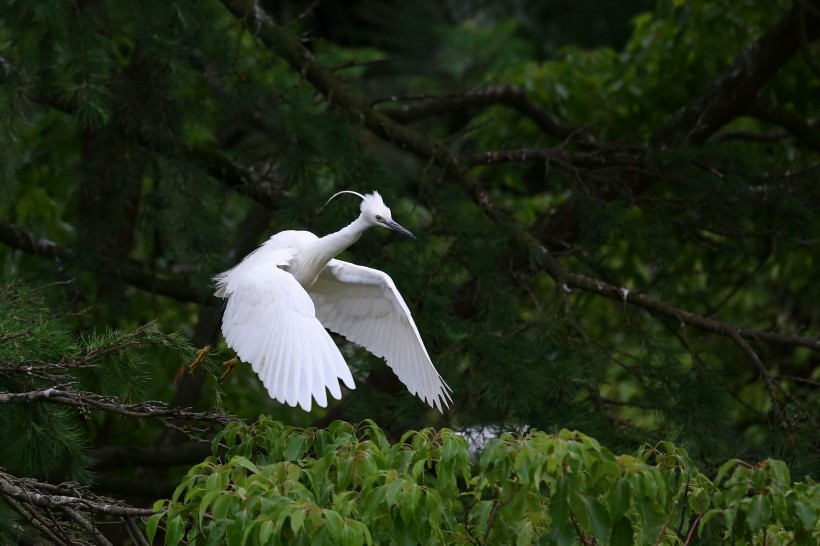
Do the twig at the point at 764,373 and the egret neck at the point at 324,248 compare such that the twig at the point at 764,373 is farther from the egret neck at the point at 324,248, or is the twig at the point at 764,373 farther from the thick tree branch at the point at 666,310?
the egret neck at the point at 324,248

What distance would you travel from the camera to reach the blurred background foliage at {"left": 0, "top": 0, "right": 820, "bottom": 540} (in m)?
3.44

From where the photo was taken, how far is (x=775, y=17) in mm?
5211

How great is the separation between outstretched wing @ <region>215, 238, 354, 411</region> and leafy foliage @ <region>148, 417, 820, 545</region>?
36cm

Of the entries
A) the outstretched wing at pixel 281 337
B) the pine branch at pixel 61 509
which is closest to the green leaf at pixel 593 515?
the outstretched wing at pixel 281 337

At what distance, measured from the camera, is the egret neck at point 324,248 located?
3.48 m

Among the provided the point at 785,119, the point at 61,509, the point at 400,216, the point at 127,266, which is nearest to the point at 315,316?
the point at 400,216

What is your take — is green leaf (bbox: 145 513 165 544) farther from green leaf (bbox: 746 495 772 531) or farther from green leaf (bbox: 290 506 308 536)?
green leaf (bbox: 746 495 772 531)

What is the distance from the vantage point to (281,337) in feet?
9.43

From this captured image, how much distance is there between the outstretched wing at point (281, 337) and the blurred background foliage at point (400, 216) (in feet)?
0.56

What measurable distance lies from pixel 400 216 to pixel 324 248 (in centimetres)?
49

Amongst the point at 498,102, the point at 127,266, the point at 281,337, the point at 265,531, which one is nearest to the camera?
the point at 265,531

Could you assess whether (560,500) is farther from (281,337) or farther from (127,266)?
(127,266)

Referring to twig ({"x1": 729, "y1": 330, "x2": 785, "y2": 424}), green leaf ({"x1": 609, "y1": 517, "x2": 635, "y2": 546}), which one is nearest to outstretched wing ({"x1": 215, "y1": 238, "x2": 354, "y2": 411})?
green leaf ({"x1": 609, "y1": 517, "x2": 635, "y2": 546})

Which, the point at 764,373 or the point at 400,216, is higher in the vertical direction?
the point at 400,216
